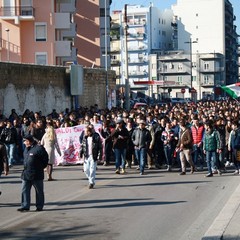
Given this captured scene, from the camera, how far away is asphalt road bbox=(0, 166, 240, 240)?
10320mm

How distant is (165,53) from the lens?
117 meters

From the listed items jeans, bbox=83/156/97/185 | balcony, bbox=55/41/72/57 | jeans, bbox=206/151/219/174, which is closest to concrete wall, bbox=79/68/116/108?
balcony, bbox=55/41/72/57

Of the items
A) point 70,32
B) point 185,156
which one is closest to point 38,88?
point 70,32

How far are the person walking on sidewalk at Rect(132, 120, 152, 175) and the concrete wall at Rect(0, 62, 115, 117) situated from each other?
581 inches

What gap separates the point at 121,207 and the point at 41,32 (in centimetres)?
3732

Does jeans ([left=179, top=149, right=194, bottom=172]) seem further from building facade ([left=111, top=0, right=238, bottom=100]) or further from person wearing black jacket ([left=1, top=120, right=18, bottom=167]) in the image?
building facade ([left=111, top=0, right=238, bottom=100])

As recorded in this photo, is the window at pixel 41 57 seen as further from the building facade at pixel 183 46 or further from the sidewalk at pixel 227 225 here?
the building facade at pixel 183 46

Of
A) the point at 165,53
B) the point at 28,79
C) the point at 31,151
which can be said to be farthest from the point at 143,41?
the point at 31,151

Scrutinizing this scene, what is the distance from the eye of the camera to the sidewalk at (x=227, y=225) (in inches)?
372

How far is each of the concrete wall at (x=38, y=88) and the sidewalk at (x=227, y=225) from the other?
21821mm

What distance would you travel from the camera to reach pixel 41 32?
48531 millimetres

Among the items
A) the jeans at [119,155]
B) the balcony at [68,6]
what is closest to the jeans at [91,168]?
the jeans at [119,155]

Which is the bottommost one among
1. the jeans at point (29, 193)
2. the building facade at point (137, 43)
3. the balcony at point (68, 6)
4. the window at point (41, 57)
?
the jeans at point (29, 193)

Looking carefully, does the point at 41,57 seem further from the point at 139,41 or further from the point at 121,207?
the point at 139,41
